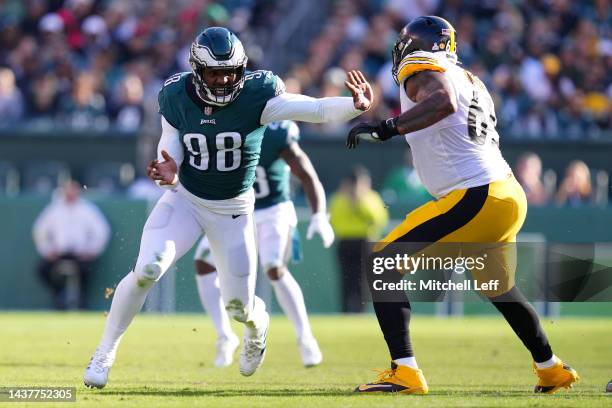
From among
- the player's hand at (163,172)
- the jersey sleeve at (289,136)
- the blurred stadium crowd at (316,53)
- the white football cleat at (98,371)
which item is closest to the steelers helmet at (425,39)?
the player's hand at (163,172)

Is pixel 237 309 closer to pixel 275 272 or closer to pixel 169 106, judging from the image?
pixel 169 106

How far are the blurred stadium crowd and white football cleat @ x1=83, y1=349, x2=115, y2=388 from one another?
7.83 meters

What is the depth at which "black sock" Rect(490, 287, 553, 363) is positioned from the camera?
6809 mm

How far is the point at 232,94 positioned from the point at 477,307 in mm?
8122

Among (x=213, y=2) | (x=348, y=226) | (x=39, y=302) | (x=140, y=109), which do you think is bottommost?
(x=39, y=302)

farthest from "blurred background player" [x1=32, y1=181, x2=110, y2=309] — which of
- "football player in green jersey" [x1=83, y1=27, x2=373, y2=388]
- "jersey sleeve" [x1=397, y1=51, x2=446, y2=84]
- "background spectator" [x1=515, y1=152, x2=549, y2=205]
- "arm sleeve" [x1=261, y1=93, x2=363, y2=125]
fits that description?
"jersey sleeve" [x1=397, y1=51, x2=446, y2=84]

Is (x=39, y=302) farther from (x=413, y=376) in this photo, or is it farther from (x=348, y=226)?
(x=413, y=376)

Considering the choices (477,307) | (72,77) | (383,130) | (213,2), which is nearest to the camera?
(383,130)

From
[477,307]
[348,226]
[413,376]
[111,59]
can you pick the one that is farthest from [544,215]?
[413,376]

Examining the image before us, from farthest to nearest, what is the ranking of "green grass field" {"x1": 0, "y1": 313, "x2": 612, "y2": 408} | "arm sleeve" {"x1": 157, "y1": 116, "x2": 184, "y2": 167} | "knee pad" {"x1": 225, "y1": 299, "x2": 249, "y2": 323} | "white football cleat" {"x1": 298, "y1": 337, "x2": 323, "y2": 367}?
"white football cleat" {"x1": 298, "y1": 337, "x2": 323, "y2": 367} → "knee pad" {"x1": 225, "y1": 299, "x2": 249, "y2": 323} → "arm sleeve" {"x1": 157, "y1": 116, "x2": 184, "y2": 167} → "green grass field" {"x1": 0, "y1": 313, "x2": 612, "y2": 408}

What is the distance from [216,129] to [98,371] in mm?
Answer: 1488

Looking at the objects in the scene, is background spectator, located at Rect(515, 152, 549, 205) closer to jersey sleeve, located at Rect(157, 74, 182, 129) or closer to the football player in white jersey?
the football player in white jersey

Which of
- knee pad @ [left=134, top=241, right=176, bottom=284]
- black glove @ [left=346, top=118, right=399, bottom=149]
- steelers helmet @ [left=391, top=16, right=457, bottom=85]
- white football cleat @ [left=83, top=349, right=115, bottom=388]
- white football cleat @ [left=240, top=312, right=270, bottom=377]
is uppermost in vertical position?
steelers helmet @ [left=391, top=16, right=457, bottom=85]

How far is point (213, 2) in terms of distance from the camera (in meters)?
17.7
